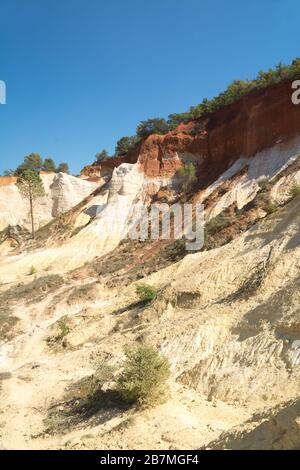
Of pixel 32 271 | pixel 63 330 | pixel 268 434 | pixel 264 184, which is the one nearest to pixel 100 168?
pixel 32 271

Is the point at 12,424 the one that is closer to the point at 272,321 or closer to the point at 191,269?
the point at 272,321

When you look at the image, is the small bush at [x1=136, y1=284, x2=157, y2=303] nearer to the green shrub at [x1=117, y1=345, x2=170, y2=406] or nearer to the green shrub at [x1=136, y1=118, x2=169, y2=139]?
the green shrub at [x1=117, y1=345, x2=170, y2=406]

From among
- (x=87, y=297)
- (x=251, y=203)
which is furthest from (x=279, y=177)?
(x=87, y=297)

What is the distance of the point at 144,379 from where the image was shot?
8.49m

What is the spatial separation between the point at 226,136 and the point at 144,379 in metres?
27.6

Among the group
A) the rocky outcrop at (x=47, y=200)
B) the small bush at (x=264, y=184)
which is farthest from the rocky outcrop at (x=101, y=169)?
the small bush at (x=264, y=184)

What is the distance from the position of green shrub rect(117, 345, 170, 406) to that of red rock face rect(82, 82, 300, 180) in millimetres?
22080

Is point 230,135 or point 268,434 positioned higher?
point 230,135

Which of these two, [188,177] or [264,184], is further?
[188,177]

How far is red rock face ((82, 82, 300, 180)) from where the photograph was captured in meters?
28.1

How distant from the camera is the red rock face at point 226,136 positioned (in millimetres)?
28109

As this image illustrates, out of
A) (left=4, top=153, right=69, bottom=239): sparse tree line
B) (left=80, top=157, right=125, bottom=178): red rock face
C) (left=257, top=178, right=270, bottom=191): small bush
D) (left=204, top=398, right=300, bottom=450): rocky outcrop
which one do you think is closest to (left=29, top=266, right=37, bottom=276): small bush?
(left=4, top=153, right=69, bottom=239): sparse tree line

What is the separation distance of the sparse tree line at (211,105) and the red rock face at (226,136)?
73 cm

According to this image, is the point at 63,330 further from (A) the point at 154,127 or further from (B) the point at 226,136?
(A) the point at 154,127
